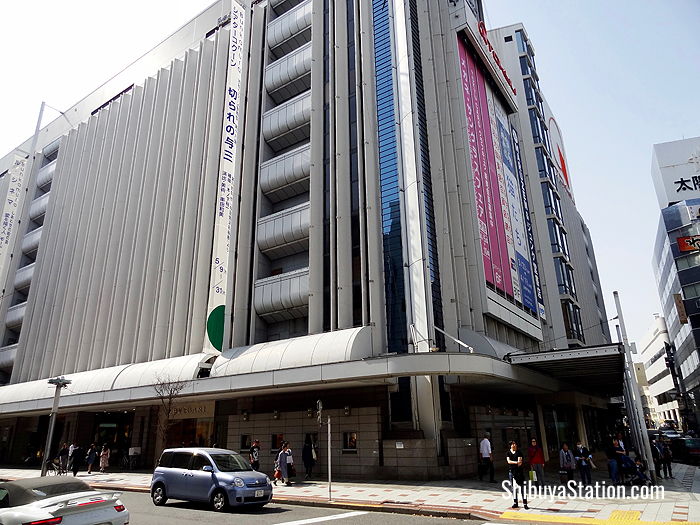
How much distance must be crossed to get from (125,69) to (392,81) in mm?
35222

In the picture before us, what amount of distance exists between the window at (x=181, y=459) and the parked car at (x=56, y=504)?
5.59m

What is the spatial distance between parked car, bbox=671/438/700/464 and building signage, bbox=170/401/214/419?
29.8m

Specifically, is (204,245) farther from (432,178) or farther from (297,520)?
(297,520)

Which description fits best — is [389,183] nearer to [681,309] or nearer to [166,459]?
[166,459]

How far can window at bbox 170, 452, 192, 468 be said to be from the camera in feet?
48.2

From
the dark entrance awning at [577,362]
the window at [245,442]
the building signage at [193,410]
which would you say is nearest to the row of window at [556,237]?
the dark entrance awning at [577,362]

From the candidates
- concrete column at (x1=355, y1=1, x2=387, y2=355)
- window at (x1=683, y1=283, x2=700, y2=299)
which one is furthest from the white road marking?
window at (x1=683, y1=283, x2=700, y2=299)

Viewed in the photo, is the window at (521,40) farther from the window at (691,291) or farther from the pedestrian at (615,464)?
the pedestrian at (615,464)

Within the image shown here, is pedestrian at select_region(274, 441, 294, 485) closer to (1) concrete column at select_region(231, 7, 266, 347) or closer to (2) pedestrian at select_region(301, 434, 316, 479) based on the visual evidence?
(2) pedestrian at select_region(301, 434, 316, 479)

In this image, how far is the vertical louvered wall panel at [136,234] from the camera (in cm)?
3244

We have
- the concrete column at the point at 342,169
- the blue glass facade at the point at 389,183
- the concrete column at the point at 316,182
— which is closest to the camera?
the blue glass facade at the point at 389,183

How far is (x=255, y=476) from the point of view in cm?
1383

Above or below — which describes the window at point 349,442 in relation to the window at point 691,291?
below

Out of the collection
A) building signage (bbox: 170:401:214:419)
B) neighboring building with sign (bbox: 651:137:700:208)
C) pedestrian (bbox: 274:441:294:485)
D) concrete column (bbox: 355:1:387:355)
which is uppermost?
neighboring building with sign (bbox: 651:137:700:208)
